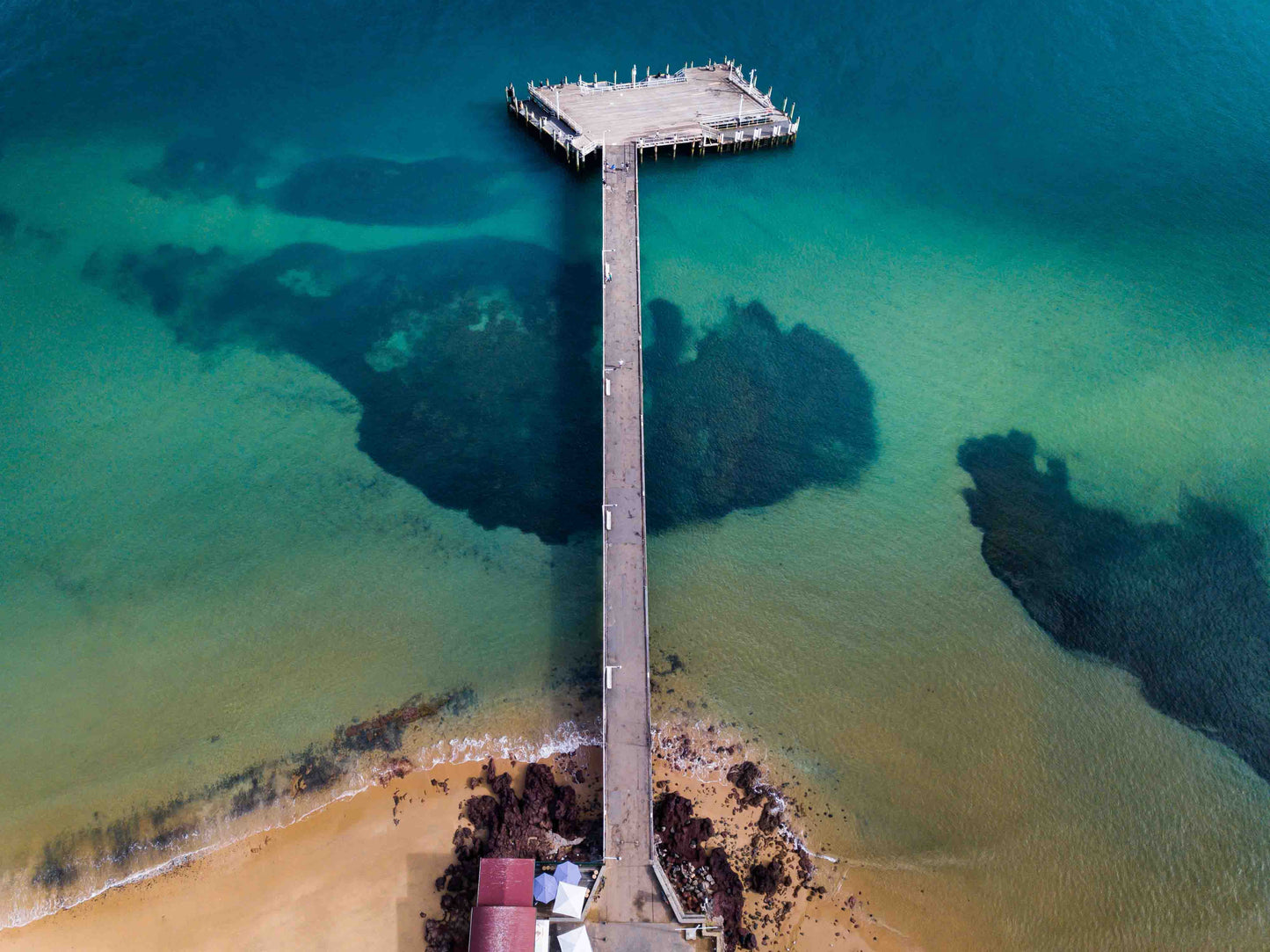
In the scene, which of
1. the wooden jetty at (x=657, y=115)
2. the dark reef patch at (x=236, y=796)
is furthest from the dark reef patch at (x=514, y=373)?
the wooden jetty at (x=657, y=115)

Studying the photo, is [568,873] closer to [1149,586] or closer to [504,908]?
[504,908]

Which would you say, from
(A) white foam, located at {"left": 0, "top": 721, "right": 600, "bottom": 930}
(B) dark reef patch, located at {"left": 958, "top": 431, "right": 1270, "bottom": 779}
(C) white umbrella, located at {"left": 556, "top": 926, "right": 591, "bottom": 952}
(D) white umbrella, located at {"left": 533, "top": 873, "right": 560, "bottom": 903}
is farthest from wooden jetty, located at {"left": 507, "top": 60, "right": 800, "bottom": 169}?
(C) white umbrella, located at {"left": 556, "top": 926, "right": 591, "bottom": 952}

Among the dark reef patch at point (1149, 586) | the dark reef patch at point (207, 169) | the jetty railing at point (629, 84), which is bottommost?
the dark reef patch at point (1149, 586)

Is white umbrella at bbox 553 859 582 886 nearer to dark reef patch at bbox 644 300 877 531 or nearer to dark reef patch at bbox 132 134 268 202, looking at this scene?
dark reef patch at bbox 644 300 877 531

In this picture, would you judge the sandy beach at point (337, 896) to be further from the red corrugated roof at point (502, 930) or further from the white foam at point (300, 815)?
the red corrugated roof at point (502, 930)

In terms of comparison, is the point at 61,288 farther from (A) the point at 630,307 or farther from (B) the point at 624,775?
(B) the point at 624,775

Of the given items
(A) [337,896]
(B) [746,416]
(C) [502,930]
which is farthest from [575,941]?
(B) [746,416]
